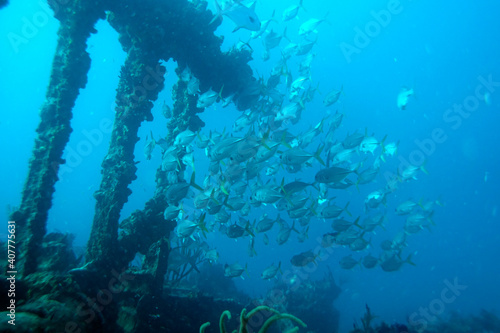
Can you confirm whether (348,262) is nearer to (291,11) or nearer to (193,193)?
(193,193)

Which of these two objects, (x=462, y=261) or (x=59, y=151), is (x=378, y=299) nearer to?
(x=462, y=261)

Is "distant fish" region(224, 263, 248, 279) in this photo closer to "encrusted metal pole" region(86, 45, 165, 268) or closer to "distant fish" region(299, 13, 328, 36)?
"encrusted metal pole" region(86, 45, 165, 268)

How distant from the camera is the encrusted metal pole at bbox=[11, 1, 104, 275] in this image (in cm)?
553

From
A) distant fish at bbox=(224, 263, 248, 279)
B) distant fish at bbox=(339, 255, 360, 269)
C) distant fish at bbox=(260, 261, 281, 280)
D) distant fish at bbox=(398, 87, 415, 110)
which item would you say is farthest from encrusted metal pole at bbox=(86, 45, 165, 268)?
distant fish at bbox=(398, 87, 415, 110)

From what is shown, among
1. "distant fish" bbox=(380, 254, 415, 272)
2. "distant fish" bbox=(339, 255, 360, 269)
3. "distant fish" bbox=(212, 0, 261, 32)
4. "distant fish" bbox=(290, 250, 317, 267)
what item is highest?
"distant fish" bbox=(212, 0, 261, 32)

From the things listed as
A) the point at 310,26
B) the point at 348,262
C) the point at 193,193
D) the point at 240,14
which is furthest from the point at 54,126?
the point at 348,262

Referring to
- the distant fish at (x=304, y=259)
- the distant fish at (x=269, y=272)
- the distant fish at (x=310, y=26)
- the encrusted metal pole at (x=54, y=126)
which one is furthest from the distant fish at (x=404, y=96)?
the encrusted metal pole at (x=54, y=126)

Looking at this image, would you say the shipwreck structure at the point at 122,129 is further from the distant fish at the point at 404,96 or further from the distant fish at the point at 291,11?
the distant fish at the point at 404,96

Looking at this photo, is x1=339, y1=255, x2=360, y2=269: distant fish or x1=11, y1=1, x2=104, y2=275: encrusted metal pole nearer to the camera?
x1=11, y1=1, x2=104, y2=275: encrusted metal pole

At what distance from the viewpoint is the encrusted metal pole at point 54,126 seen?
18.1 ft

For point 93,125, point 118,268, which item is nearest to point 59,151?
point 118,268

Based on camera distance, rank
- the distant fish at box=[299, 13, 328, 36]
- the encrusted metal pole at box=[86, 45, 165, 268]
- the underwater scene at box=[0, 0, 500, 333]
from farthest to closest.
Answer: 1. the distant fish at box=[299, 13, 328, 36]
2. the encrusted metal pole at box=[86, 45, 165, 268]
3. the underwater scene at box=[0, 0, 500, 333]

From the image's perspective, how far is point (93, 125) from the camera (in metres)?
105

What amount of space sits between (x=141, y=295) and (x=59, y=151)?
382 cm
